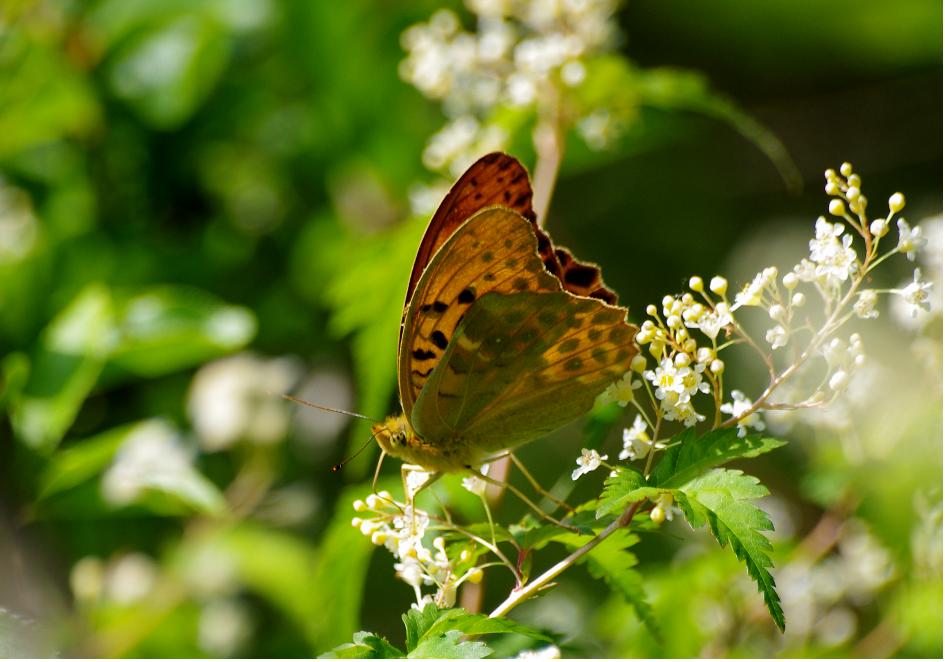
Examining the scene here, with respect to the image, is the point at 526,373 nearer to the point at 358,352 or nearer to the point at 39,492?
the point at 358,352

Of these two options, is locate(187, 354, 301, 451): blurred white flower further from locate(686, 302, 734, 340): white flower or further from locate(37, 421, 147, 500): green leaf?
locate(686, 302, 734, 340): white flower

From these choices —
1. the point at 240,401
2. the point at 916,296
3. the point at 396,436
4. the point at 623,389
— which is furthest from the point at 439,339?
the point at 240,401

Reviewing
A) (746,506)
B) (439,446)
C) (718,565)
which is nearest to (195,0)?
(439,446)

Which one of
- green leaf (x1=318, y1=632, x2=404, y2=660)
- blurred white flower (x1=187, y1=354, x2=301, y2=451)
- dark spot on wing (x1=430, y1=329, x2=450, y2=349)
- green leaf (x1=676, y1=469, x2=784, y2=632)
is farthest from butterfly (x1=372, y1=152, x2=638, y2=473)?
blurred white flower (x1=187, y1=354, x2=301, y2=451)

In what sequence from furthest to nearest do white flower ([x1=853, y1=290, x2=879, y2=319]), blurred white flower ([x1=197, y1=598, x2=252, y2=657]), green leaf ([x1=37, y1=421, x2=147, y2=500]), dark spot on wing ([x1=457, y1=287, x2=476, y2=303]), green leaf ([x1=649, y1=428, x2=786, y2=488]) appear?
blurred white flower ([x1=197, y1=598, x2=252, y2=657]), green leaf ([x1=37, y1=421, x2=147, y2=500]), dark spot on wing ([x1=457, y1=287, x2=476, y2=303]), white flower ([x1=853, y1=290, x2=879, y2=319]), green leaf ([x1=649, y1=428, x2=786, y2=488])

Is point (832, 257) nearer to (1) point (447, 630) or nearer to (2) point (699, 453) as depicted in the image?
(2) point (699, 453)

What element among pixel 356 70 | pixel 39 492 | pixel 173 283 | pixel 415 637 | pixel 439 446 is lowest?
pixel 415 637

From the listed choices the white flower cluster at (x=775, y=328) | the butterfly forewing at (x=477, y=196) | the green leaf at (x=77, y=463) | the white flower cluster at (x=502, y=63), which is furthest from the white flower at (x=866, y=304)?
the green leaf at (x=77, y=463)
